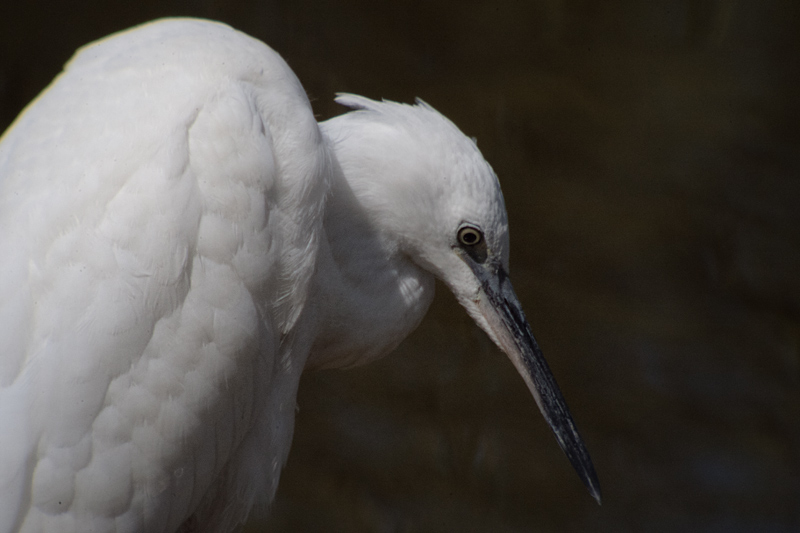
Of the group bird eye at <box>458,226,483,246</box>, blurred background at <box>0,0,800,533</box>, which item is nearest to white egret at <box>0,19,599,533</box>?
bird eye at <box>458,226,483,246</box>

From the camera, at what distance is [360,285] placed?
1651 millimetres

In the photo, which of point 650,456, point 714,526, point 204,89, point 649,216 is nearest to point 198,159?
point 204,89

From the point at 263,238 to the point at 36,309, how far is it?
37cm

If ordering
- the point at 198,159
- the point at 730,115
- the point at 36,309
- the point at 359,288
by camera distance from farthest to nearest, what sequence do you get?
the point at 730,115 → the point at 359,288 → the point at 198,159 → the point at 36,309

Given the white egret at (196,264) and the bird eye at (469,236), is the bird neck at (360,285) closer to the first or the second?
the white egret at (196,264)

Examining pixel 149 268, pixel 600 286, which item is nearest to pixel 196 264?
pixel 149 268

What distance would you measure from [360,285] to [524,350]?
1.22ft

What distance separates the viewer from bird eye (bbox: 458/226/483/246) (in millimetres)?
1571

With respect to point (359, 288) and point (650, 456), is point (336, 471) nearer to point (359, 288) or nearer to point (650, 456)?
point (650, 456)

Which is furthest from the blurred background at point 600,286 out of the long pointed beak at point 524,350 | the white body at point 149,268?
the white body at point 149,268

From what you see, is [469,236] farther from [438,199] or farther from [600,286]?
[600,286]

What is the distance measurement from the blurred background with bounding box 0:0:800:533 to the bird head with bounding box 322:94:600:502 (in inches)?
62.7

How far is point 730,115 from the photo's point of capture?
10.6 feet

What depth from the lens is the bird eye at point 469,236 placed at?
5.16 feet
